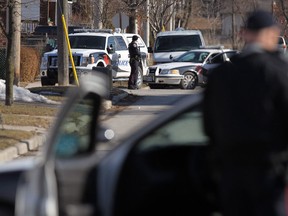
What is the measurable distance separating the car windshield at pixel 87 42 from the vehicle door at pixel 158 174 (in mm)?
22115

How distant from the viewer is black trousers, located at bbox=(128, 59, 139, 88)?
86.9 feet

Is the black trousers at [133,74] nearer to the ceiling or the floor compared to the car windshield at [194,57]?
nearer to the floor

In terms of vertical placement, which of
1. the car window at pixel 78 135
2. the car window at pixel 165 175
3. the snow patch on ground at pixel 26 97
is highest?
the car window at pixel 78 135

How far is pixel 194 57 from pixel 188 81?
142cm

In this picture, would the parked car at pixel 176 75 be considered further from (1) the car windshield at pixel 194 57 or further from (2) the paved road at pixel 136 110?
(2) the paved road at pixel 136 110

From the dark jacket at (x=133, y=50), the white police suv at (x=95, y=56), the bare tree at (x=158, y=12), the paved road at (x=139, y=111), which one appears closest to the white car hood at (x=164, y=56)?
the white police suv at (x=95, y=56)

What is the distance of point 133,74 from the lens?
26969mm

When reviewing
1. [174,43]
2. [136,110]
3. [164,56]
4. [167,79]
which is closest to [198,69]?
[167,79]

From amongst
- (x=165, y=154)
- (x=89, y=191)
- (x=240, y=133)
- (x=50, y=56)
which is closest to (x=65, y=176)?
(x=89, y=191)

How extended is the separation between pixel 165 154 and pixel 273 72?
3.16 ft

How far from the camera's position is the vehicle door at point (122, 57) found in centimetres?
2766

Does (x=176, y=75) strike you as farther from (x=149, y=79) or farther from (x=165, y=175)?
(x=165, y=175)

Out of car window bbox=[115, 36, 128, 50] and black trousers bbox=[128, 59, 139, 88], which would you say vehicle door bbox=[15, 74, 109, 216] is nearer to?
black trousers bbox=[128, 59, 139, 88]

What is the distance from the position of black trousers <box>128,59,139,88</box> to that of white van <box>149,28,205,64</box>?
4940mm
